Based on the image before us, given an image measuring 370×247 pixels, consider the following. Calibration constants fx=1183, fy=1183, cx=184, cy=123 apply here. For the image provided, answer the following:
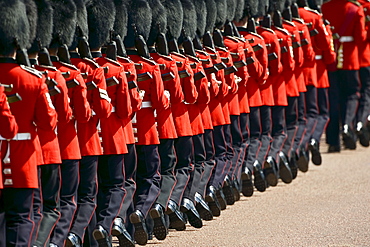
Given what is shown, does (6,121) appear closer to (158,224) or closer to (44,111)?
(44,111)

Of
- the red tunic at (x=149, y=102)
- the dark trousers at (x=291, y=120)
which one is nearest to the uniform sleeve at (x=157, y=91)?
the red tunic at (x=149, y=102)

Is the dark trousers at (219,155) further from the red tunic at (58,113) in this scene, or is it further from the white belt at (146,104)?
the red tunic at (58,113)

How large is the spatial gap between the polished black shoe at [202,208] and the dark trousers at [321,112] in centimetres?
322

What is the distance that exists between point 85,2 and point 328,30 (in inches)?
191

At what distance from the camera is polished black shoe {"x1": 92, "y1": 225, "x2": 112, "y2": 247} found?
24.5 ft

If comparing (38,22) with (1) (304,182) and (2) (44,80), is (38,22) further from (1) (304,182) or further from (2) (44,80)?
(1) (304,182)

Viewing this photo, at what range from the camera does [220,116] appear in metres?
9.79

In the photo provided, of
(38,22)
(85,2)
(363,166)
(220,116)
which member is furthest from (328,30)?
(38,22)

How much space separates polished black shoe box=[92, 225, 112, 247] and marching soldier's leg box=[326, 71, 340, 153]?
21.5 feet

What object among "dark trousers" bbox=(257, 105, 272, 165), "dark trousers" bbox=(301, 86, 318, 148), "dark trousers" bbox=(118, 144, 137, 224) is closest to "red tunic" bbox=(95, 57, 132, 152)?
"dark trousers" bbox=(118, 144, 137, 224)

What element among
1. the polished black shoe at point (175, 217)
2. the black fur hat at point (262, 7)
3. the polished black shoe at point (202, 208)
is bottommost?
the polished black shoe at point (202, 208)

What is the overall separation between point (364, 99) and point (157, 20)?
5.74 meters

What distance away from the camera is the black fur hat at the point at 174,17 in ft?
29.1

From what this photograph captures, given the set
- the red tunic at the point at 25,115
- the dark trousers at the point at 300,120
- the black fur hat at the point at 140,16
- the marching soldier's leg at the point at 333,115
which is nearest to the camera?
the red tunic at the point at 25,115
